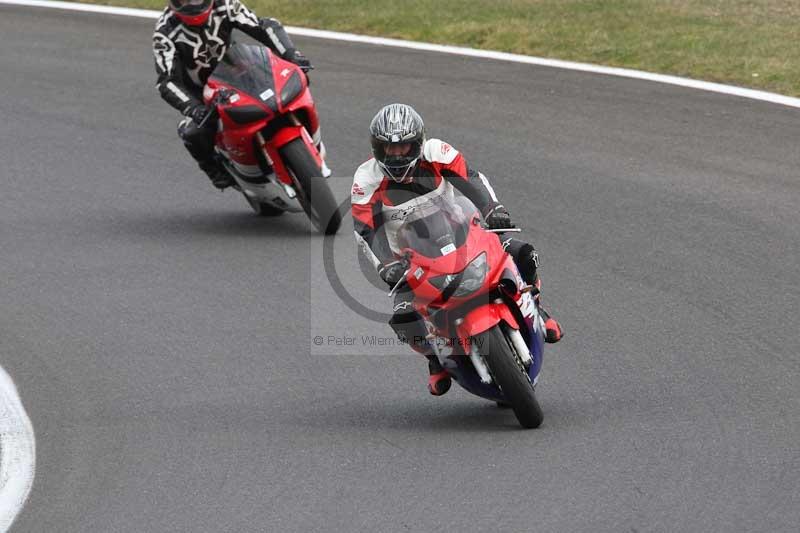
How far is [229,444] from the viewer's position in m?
7.73

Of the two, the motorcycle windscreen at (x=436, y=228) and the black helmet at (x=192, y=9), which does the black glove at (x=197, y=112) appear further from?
the motorcycle windscreen at (x=436, y=228)

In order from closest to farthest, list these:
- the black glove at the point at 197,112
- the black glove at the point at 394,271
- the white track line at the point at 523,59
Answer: the black glove at the point at 394,271
the black glove at the point at 197,112
the white track line at the point at 523,59

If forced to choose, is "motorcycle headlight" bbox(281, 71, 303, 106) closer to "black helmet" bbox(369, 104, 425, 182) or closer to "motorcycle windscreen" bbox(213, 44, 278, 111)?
"motorcycle windscreen" bbox(213, 44, 278, 111)

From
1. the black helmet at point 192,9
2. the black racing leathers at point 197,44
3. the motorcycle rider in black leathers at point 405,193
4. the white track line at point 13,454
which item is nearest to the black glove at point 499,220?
the motorcycle rider in black leathers at point 405,193

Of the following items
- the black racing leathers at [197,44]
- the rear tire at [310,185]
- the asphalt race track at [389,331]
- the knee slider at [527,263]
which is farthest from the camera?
the black racing leathers at [197,44]

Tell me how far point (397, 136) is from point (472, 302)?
3.14 ft

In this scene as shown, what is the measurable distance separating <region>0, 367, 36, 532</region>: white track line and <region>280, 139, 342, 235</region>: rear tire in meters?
3.43

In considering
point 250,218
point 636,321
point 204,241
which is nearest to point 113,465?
point 636,321

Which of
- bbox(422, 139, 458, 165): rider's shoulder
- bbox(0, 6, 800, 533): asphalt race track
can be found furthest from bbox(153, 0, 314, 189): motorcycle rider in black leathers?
bbox(422, 139, 458, 165): rider's shoulder

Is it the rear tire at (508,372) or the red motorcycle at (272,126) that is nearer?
the rear tire at (508,372)

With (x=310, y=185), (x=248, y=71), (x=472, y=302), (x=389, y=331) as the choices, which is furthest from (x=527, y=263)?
(x=248, y=71)

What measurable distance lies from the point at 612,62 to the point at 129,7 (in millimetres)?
7818

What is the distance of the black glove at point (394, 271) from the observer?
7531 mm

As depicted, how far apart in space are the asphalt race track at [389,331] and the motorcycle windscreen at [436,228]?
1038 millimetres
